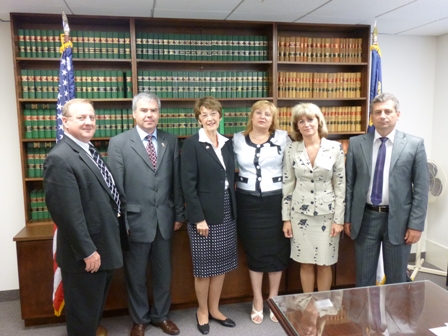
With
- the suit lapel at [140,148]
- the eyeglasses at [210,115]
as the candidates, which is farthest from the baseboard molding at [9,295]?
the eyeglasses at [210,115]

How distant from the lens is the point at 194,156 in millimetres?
2457

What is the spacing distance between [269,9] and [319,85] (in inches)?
37.4

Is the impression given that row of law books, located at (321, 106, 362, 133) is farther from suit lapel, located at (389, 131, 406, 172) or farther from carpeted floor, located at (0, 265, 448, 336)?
carpeted floor, located at (0, 265, 448, 336)

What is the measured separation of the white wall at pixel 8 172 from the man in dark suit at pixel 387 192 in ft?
9.23

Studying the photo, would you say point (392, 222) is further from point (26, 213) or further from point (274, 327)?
point (26, 213)

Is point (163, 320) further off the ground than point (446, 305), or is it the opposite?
point (446, 305)

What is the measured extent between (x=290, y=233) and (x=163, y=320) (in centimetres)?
113

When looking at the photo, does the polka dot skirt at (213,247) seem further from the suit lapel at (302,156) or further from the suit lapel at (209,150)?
the suit lapel at (302,156)

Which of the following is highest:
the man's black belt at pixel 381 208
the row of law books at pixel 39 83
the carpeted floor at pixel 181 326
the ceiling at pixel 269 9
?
the ceiling at pixel 269 9

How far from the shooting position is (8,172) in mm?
3252

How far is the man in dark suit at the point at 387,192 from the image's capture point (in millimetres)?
2275

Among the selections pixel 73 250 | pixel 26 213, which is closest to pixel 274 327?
pixel 73 250

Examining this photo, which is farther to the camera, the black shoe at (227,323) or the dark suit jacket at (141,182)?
the black shoe at (227,323)

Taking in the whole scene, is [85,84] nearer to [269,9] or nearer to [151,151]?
[151,151]
